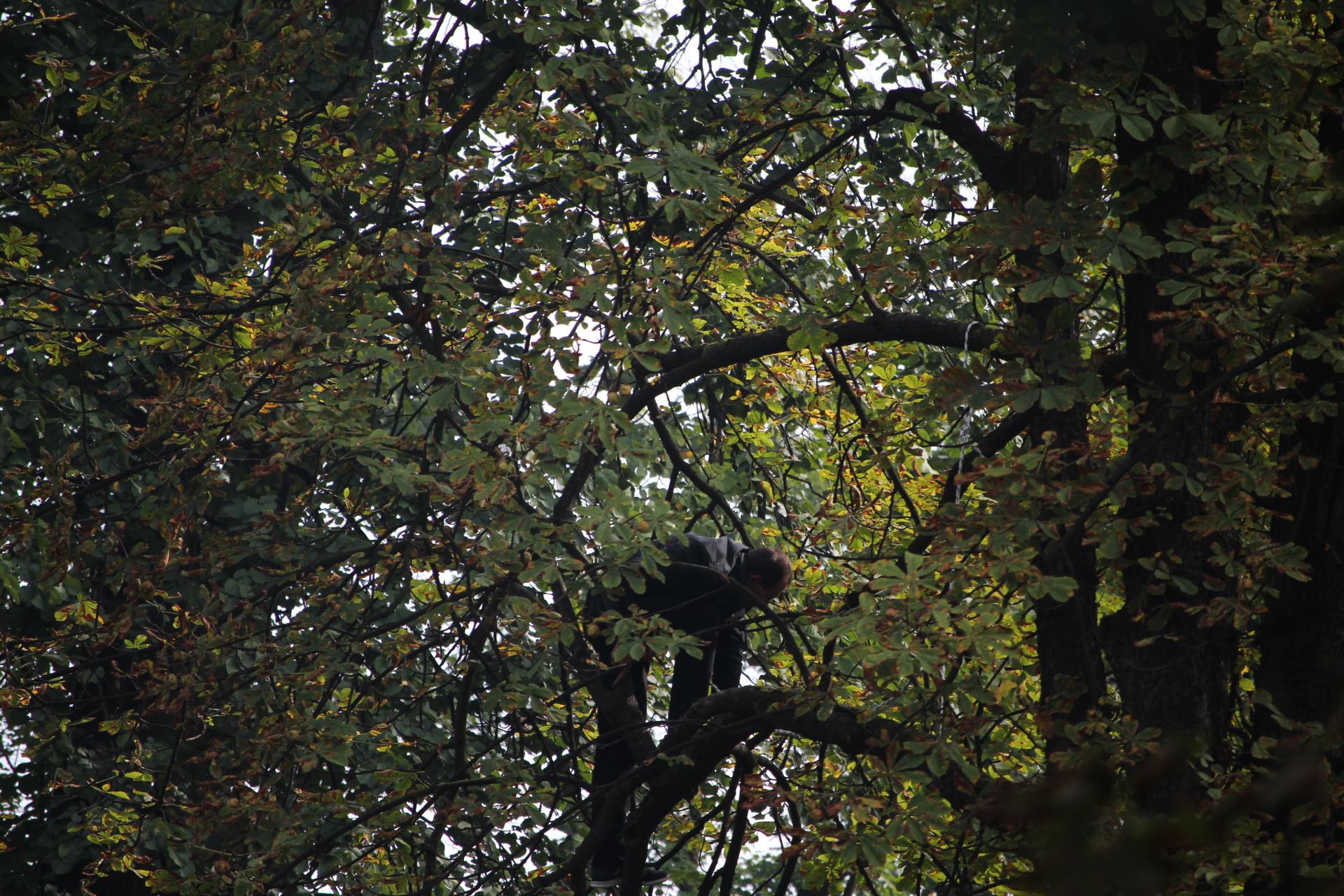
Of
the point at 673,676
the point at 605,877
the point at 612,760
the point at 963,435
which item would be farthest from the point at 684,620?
the point at 963,435

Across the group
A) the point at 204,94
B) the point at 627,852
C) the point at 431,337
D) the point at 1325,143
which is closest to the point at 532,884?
the point at 627,852

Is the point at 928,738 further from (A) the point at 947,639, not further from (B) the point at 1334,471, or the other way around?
(B) the point at 1334,471

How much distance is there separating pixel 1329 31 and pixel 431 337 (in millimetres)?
3506

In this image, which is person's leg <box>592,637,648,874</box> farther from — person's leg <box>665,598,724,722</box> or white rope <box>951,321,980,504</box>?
white rope <box>951,321,980,504</box>

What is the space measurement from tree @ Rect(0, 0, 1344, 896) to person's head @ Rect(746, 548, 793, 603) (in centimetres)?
20

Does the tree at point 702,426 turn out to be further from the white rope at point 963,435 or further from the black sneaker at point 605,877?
the black sneaker at point 605,877

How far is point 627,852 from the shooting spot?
552cm

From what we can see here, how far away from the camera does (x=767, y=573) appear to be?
5727 mm

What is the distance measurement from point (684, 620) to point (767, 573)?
0.40 meters

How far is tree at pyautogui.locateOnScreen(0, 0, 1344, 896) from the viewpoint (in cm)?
412

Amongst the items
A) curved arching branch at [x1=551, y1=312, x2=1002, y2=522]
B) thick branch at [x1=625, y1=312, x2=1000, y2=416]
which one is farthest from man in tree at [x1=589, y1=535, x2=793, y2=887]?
thick branch at [x1=625, y1=312, x2=1000, y2=416]

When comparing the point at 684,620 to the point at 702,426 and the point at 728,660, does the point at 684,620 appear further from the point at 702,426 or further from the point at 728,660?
the point at 702,426

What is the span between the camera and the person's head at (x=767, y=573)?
571 cm

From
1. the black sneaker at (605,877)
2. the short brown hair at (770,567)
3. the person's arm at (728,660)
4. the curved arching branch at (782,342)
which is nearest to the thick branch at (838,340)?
the curved arching branch at (782,342)
